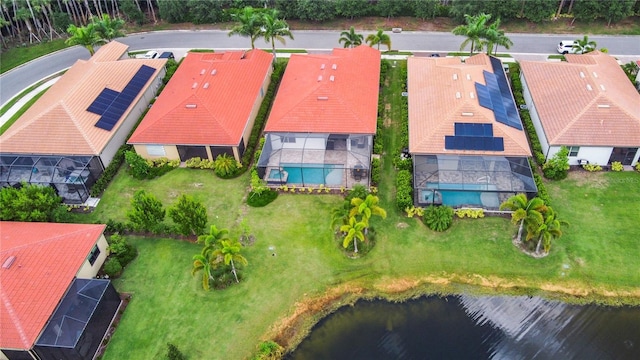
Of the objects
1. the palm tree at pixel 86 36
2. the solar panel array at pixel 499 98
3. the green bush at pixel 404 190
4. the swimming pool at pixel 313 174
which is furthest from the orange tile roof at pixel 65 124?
the solar panel array at pixel 499 98

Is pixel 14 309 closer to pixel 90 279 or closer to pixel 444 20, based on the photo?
pixel 90 279

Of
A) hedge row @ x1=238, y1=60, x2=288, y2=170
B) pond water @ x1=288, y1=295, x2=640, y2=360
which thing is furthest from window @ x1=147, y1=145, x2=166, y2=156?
pond water @ x1=288, y1=295, x2=640, y2=360

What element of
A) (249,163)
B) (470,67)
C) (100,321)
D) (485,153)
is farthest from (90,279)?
(470,67)

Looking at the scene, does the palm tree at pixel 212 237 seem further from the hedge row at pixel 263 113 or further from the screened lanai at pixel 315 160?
the hedge row at pixel 263 113

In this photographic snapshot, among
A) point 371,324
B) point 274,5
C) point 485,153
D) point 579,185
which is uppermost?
point 274,5

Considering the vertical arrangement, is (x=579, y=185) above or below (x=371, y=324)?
above

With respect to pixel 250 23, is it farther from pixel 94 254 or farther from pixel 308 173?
pixel 94 254
